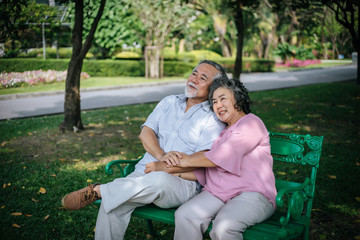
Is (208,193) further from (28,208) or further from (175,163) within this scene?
(28,208)

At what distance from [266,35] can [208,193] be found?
105ft

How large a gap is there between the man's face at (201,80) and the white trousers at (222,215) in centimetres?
103

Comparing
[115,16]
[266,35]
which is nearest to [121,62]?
[115,16]

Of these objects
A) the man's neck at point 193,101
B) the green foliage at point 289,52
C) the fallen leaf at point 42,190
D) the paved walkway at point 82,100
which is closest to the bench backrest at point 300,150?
the man's neck at point 193,101

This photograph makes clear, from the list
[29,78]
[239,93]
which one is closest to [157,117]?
[239,93]

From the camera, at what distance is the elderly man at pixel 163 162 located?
9.41ft

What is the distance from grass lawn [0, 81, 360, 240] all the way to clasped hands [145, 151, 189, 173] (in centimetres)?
87

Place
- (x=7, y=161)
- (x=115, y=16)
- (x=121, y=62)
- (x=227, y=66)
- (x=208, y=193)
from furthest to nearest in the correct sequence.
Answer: (x=227, y=66), (x=115, y=16), (x=121, y=62), (x=7, y=161), (x=208, y=193)

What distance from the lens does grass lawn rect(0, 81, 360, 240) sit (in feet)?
12.4

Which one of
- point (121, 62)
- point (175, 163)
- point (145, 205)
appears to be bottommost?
point (145, 205)

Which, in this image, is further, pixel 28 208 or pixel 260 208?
A: pixel 28 208

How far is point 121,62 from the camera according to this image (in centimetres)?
1850

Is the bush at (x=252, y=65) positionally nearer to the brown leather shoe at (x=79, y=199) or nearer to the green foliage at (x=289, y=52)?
the green foliage at (x=289, y=52)

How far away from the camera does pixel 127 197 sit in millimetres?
2814
